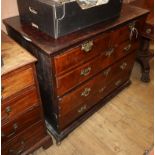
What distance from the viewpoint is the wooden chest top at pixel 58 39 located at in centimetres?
98

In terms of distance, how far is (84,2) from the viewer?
1156 millimetres

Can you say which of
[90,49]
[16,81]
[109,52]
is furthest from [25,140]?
[109,52]

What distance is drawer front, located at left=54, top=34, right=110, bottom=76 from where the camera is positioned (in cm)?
103

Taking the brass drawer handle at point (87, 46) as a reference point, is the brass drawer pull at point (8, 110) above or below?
below

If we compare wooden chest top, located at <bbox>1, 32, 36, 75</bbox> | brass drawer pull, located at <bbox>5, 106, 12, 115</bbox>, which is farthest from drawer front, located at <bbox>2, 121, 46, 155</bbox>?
A: wooden chest top, located at <bbox>1, 32, 36, 75</bbox>

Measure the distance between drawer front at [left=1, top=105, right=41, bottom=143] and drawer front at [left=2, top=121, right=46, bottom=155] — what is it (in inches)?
Answer: 1.8

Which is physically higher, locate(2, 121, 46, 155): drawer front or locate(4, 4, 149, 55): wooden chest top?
locate(4, 4, 149, 55): wooden chest top

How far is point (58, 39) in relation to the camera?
1.03m

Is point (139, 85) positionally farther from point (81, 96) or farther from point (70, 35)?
point (70, 35)

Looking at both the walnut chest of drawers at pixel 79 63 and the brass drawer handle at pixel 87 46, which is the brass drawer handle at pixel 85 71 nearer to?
the walnut chest of drawers at pixel 79 63

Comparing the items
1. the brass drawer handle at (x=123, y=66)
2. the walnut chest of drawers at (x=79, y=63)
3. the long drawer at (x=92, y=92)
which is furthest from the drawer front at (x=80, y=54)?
the brass drawer handle at (x=123, y=66)

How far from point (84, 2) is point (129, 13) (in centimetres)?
40

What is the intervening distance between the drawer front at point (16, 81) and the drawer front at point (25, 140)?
0.35 m

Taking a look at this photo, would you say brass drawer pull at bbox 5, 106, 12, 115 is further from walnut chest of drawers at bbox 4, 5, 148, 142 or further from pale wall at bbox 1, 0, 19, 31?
pale wall at bbox 1, 0, 19, 31
